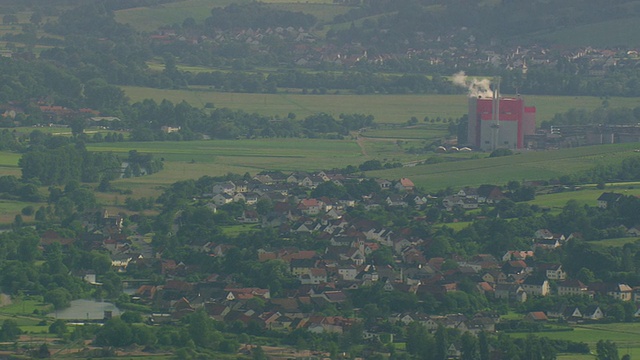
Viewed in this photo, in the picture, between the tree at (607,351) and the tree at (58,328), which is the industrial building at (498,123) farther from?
the tree at (607,351)

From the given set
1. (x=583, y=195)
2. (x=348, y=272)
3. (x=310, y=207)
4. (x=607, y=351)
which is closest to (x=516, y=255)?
(x=348, y=272)

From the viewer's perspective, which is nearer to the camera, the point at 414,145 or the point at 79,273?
the point at 79,273

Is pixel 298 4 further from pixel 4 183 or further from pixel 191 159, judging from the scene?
pixel 4 183


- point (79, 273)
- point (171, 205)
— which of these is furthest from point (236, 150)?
point (79, 273)

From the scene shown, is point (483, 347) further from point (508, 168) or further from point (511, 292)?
point (508, 168)

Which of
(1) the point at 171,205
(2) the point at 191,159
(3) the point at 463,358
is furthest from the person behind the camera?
→ (2) the point at 191,159

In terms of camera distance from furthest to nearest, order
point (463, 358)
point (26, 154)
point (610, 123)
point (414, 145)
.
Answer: point (610, 123) → point (414, 145) → point (26, 154) → point (463, 358)

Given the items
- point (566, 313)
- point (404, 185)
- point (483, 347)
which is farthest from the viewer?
point (404, 185)
